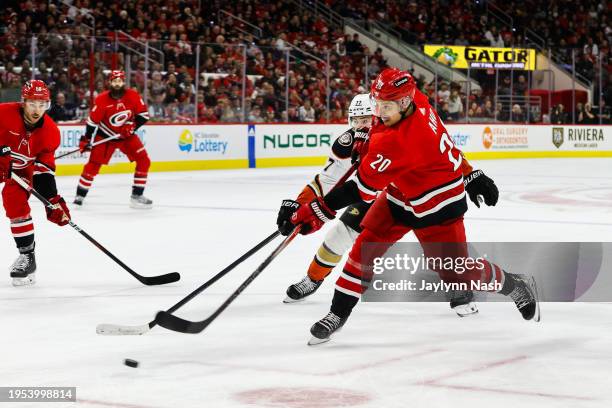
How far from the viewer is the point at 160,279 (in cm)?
563

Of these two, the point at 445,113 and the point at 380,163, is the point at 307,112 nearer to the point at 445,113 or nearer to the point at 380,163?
the point at 445,113

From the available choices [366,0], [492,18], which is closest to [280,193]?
[366,0]

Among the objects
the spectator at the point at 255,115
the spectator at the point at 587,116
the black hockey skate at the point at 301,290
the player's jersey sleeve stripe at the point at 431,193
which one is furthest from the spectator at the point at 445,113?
the player's jersey sleeve stripe at the point at 431,193

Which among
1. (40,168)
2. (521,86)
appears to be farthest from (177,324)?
(521,86)

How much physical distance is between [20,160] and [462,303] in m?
2.59

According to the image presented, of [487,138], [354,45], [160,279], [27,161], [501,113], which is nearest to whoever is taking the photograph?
[160,279]

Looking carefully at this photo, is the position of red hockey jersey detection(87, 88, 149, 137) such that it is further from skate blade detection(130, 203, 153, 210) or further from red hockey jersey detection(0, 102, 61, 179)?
red hockey jersey detection(0, 102, 61, 179)

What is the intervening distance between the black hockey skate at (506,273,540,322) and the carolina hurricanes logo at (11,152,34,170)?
9.15 ft

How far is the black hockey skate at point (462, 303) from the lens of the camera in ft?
15.5

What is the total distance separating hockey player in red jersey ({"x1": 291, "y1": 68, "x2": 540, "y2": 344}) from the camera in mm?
3947

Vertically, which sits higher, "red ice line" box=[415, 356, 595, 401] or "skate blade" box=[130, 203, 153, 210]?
"skate blade" box=[130, 203, 153, 210]

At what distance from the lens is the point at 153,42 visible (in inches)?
561

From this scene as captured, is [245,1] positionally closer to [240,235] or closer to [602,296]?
[240,235]

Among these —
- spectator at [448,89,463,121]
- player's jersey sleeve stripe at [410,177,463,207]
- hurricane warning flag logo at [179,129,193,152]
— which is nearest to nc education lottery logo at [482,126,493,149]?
spectator at [448,89,463,121]
